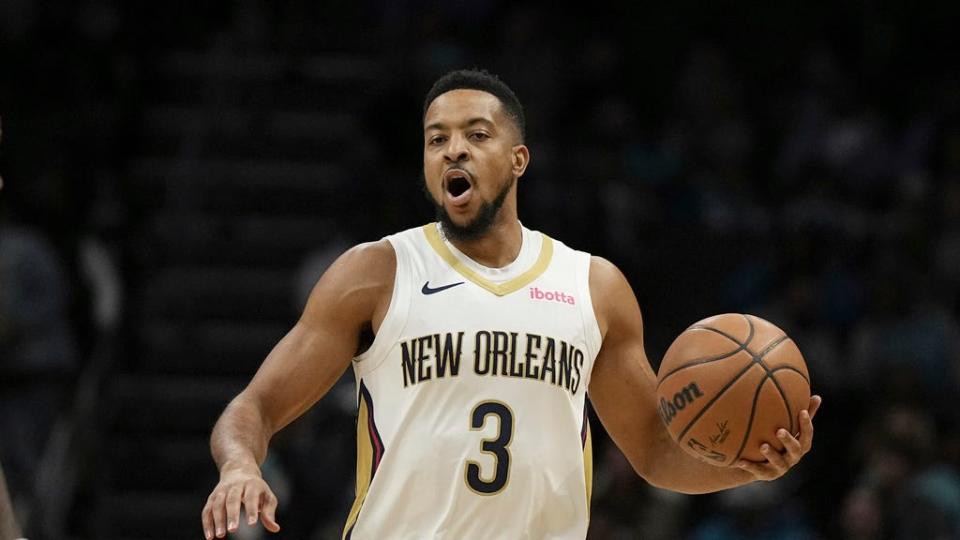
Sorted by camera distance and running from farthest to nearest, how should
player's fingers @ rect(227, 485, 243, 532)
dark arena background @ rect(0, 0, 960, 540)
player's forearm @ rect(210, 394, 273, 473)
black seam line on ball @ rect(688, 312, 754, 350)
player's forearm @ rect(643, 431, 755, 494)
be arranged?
dark arena background @ rect(0, 0, 960, 540) → player's forearm @ rect(643, 431, 755, 494) → black seam line on ball @ rect(688, 312, 754, 350) → player's forearm @ rect(210, 394, 273, 473) → player's fingers @ rect(227, 485, 243, 532)

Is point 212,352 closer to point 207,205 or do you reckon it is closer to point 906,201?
point 207,205

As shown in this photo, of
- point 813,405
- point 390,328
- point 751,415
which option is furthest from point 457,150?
point 813,405

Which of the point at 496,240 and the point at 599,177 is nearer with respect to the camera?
the point at 496,240

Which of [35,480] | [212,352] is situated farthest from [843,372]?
[35,480]

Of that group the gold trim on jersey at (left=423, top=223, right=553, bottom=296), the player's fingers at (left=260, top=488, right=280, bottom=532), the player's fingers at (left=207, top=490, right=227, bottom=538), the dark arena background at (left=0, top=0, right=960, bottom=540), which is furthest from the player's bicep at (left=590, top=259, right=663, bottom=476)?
the dark arena background at (left=0, top=0, right=960, bottom=540)

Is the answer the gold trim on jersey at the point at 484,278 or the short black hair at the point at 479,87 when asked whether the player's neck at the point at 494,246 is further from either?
the short black hair at the point at 479,87

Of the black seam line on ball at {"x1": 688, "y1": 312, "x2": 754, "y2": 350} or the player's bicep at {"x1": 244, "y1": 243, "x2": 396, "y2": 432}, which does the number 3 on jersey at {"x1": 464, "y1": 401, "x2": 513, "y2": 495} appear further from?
the black seam line on ball at {"x1": 688, "y1": 312, "x2": 754, "y2": 350}

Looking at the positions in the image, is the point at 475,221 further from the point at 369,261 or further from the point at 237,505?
the point at 237,505

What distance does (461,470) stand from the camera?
5.09 metres

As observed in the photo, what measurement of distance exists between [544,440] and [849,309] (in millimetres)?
6691

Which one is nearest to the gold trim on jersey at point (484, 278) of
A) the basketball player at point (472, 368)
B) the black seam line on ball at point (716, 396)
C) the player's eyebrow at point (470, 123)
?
the basketball player at point (472, 368)

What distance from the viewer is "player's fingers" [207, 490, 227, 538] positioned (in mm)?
4480

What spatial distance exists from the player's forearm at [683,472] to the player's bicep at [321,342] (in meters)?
1.16

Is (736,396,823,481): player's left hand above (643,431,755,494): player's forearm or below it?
above
